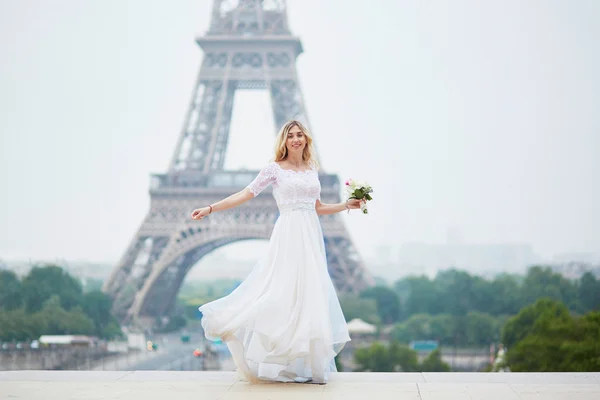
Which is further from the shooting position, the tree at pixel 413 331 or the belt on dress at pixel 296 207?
the tree at pixel 413 331

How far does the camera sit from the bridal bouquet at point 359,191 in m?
5.04

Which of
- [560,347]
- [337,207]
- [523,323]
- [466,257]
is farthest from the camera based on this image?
[466,257]

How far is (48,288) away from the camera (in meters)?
31.8

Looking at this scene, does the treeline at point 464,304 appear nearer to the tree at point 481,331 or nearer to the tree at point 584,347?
the tree at point 481,331

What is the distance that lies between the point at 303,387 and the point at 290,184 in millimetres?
1092

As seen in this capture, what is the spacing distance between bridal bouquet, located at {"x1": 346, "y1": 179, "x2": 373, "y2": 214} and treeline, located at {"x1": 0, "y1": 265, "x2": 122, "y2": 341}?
78.9 feet

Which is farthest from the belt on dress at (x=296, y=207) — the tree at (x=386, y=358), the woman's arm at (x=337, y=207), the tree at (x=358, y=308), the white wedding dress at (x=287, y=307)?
the tree at (x=358, y=308)

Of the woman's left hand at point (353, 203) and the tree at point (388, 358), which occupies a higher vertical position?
the woman's left hand at point (353, 203)

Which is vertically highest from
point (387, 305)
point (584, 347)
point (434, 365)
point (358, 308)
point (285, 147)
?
point (387, 305)

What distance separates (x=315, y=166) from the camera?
5.04 metres

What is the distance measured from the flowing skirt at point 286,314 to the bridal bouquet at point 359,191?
0.89 ft

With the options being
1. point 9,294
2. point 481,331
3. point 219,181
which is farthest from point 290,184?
point 481,331

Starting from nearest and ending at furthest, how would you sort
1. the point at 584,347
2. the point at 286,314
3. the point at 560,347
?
the point at 286,314 → the point at 584,347 → the point at 560,347

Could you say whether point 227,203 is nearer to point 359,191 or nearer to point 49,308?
point 359,191
